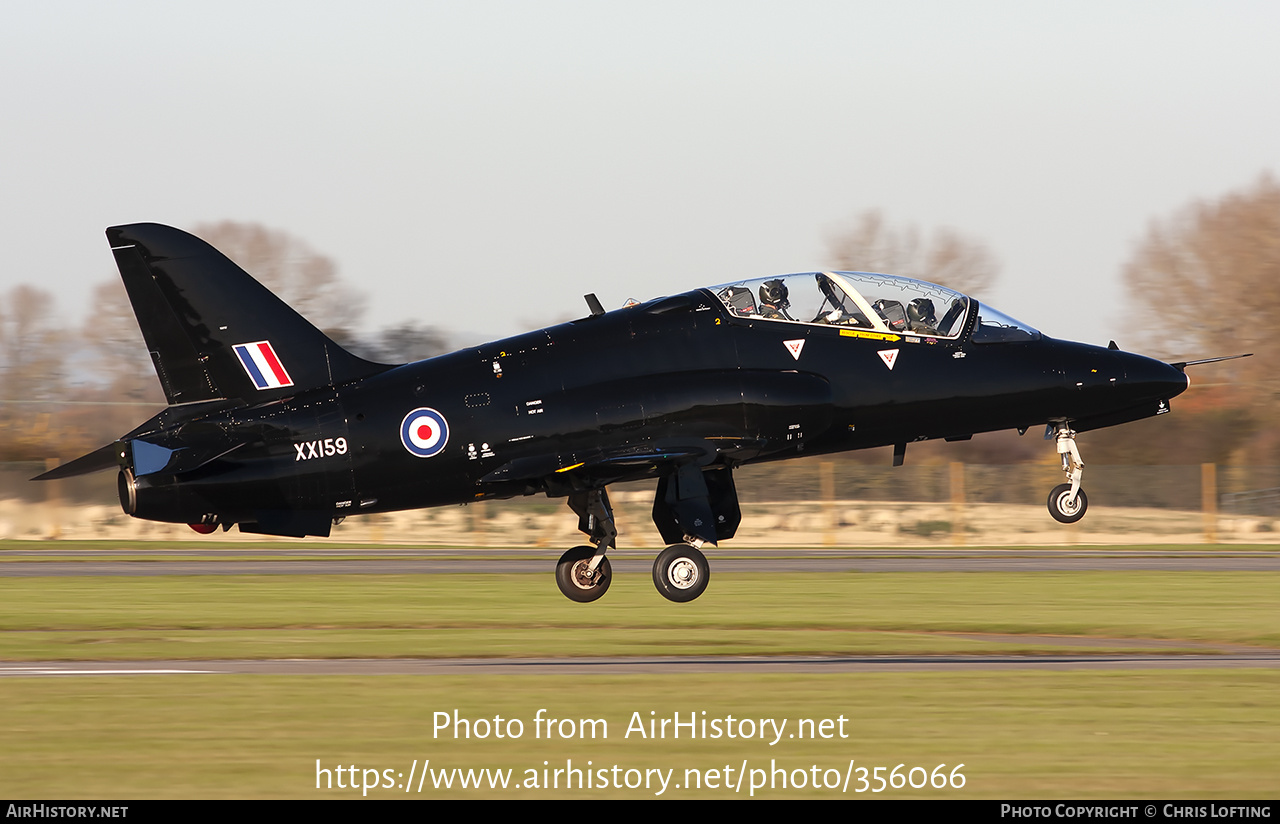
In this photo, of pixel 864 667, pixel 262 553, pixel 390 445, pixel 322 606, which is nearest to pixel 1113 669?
pixel 864 667

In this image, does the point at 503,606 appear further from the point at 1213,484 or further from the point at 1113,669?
the point at 1213,484

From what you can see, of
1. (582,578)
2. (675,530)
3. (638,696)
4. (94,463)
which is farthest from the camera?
(582,578)

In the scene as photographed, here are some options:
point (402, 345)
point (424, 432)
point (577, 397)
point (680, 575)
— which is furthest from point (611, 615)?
point (402, 345)

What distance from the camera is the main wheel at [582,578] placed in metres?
24.3

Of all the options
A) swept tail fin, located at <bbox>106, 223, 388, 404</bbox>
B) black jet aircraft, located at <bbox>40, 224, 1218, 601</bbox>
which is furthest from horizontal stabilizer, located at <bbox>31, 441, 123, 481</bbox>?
swept tail fin, located at <bbox>106, 223, 388, 404</bbox>

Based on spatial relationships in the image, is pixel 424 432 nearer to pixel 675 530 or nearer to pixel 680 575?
pixel 675 530

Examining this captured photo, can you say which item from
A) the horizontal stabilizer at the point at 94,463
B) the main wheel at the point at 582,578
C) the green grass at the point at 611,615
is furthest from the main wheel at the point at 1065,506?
the horizontal stabilizer at the point at 94,463

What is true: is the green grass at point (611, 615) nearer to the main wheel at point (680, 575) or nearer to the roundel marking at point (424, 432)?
the main wheel at point (680, 575)

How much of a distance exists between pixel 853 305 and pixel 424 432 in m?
6.48

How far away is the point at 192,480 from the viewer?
69.3ft

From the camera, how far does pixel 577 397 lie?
22.1m

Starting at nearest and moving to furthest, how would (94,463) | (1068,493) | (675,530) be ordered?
(94,463)
(675,530)
(1068,493)

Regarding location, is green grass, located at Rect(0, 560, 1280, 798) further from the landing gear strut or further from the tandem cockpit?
the tandem cockpit

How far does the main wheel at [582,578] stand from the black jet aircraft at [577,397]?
160 centimetres
